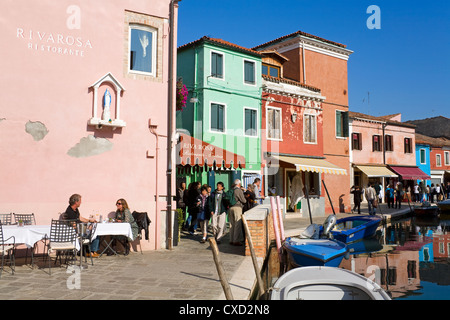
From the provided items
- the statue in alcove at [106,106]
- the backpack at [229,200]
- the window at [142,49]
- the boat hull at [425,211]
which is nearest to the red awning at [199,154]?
the backpack at [229,200]

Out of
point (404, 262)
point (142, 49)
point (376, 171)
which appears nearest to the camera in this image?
point (142, 49)

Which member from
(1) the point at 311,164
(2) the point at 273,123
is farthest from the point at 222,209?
(1) the point at 311,164

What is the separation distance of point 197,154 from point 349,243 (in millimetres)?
6521

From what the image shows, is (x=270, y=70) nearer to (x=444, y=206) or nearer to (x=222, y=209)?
(x=222, y=209)

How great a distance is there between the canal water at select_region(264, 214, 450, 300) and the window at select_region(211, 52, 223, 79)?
9.62 m

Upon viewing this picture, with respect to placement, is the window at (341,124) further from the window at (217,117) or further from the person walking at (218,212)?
the person walking at (218,212)

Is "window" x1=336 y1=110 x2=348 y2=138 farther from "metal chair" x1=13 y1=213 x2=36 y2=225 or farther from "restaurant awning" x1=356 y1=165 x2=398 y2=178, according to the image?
"metal chair" x1=13 y1=213 x2=36 y2=225

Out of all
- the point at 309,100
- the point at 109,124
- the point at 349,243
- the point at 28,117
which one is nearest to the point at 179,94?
the point at 109,124

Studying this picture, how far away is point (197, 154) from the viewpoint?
43.4 feet

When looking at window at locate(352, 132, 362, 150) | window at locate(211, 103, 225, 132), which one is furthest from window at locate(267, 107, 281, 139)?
window at locate(352, 132, 362, 150)

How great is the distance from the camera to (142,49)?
1062cm

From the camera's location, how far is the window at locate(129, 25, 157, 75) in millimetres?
10484

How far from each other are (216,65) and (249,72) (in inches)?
85.9

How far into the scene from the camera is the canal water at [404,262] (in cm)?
893
